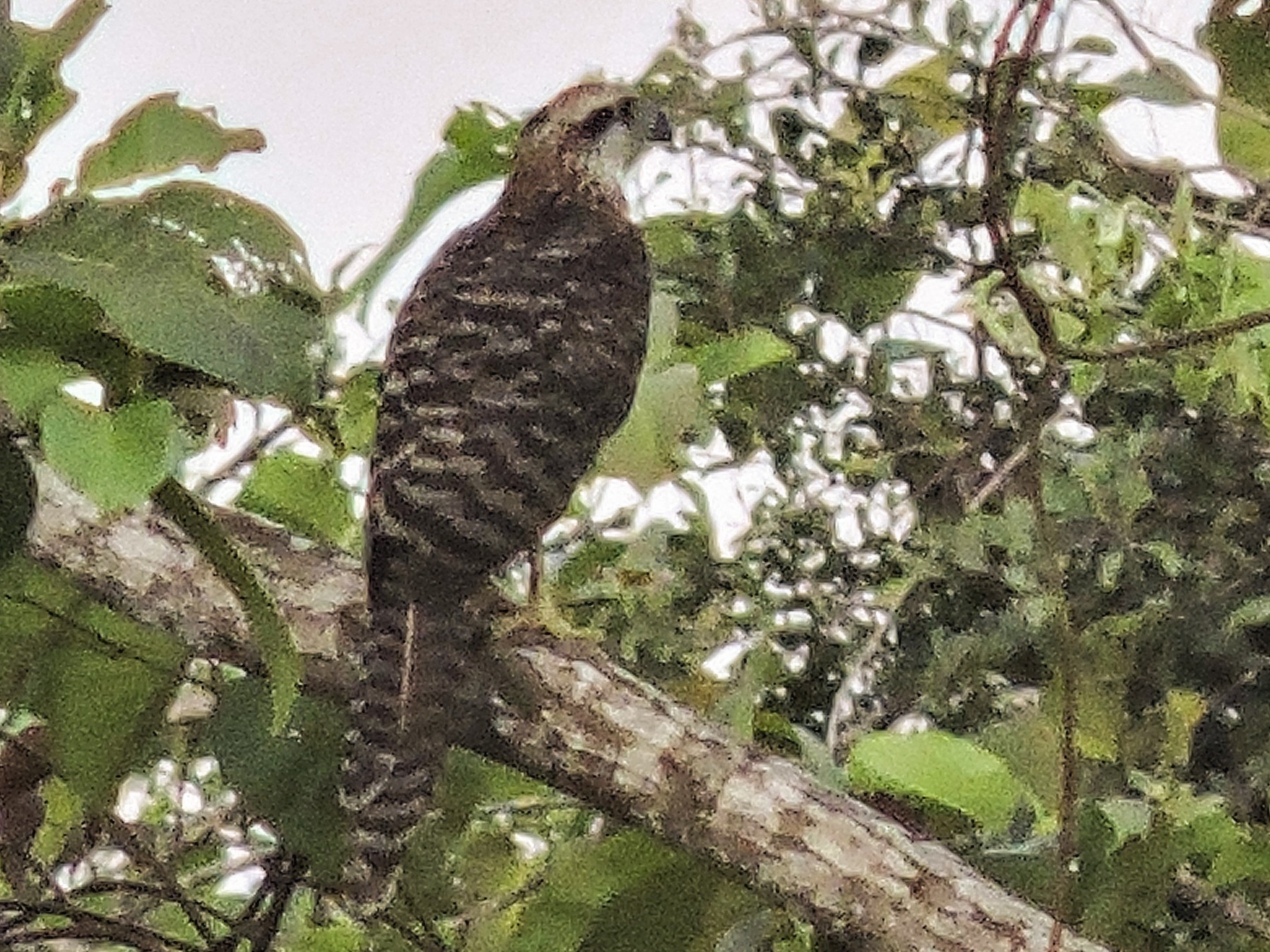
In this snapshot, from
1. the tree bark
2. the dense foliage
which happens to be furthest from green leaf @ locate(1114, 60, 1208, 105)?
the tree bark

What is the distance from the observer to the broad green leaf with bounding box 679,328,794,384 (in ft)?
1.98

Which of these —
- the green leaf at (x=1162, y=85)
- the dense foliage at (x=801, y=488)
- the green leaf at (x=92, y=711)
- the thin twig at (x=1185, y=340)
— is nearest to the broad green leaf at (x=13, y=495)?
the dense foliage at (x=801, y=488)

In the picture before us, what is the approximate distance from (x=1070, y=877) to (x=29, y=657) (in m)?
0.40

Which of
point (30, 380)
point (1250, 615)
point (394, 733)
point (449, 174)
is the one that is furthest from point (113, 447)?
point (1250, 615)

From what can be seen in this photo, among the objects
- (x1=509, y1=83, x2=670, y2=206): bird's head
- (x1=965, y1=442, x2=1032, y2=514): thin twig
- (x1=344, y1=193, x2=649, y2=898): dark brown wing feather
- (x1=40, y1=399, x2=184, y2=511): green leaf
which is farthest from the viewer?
(x1=509, y1=83, x2=670, y2=206): bird's head

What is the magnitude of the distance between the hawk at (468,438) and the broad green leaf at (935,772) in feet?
0.51

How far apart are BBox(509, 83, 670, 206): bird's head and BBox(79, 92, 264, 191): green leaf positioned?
0.56ft

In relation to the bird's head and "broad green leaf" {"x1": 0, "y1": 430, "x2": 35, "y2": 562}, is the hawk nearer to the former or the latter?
the bird's head

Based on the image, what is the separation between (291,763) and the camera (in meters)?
0.52

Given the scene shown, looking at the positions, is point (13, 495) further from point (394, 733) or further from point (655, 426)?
point (655, 426)

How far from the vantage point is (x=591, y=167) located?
0.73 m

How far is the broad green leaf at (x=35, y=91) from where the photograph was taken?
1.73ft

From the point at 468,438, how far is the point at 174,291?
138mm

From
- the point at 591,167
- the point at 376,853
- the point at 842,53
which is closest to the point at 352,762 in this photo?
the point at 376,853
